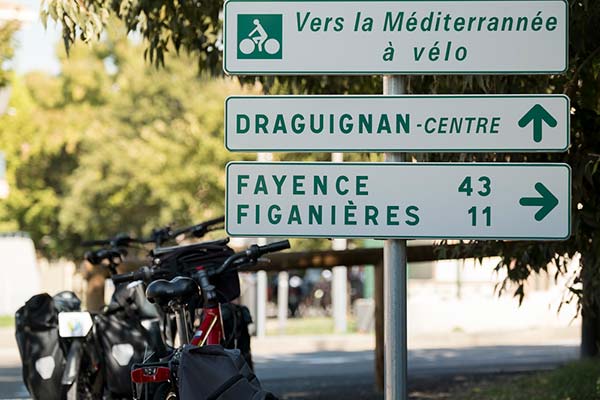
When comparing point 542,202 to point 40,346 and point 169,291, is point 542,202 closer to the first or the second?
point 169,291

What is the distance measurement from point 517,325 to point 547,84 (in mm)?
18007

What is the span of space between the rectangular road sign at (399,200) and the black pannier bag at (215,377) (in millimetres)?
501

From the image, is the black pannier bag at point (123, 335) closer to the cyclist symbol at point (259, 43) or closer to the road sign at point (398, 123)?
the road sign at point (398, 123)

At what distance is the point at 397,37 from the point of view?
5.33 meters

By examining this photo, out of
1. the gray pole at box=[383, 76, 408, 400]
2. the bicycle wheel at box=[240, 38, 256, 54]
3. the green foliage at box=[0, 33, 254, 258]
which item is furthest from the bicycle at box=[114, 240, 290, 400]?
the green foliage at box=[0, 33, 254, 258]

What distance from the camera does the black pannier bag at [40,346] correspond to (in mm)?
7871

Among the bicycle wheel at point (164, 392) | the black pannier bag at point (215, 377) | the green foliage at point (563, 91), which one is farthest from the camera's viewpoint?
the green foliage at point (563, 91)

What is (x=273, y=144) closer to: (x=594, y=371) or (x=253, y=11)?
(x=253, y=11)

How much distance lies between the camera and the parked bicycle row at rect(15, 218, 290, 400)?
654cm

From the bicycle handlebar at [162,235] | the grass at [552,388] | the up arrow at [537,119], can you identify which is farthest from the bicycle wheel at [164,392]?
the grass at [552,388]

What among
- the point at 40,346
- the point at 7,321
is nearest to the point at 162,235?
the point at 40,346

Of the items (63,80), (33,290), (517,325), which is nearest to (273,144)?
(517,325)

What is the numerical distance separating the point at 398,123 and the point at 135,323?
3345 millimetres

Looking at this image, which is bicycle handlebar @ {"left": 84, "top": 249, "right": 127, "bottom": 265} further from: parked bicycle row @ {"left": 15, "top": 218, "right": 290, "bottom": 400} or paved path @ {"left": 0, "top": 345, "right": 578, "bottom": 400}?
paved path @ {"left": 0, "top": 345, "right": 578, "bottom": 400}
